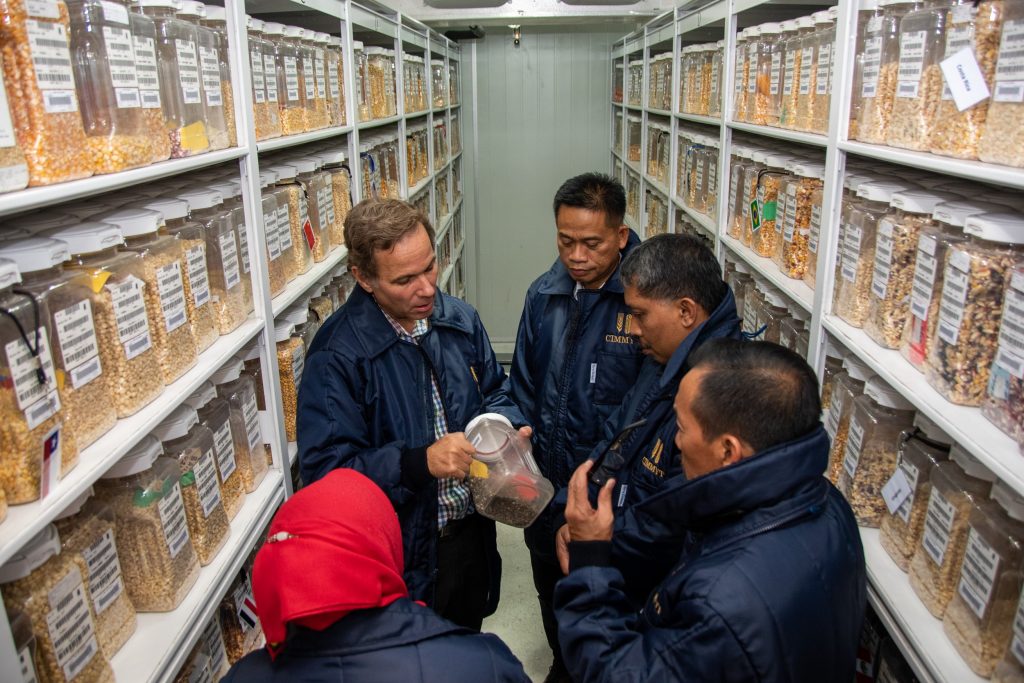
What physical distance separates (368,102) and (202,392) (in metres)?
1.68

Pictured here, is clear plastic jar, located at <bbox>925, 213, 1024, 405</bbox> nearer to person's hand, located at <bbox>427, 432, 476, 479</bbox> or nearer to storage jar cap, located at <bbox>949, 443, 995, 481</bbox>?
storage jar cap, located at <bbox>949, 443, 995, 481</bbox>

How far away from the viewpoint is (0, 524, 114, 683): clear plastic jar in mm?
964

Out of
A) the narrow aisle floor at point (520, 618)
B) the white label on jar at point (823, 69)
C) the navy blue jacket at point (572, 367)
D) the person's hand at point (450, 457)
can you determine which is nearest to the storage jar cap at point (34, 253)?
the person's hand at point (450, 457)

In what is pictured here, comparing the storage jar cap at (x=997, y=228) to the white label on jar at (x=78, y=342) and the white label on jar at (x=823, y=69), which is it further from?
the white label on jar at (x=78, y=342)

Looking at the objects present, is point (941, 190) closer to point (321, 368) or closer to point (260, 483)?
point (321, 368)

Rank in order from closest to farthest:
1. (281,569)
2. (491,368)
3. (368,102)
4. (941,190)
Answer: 1. (281,569)
2. (941,190)
3. (491,368)
4. (368,102)

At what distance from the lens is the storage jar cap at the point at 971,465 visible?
1194 mm

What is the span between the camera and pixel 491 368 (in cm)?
200

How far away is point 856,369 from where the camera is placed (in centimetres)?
163

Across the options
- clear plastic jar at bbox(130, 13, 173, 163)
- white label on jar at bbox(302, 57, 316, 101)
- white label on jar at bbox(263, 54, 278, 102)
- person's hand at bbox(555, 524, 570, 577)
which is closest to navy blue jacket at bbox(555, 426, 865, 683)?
person's hand at bbox(555, 524, 570, 577)

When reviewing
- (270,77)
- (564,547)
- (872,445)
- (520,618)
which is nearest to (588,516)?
(564,547)

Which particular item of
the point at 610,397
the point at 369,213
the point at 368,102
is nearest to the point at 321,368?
the point at 369,213

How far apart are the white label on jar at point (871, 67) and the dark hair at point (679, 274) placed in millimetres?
479

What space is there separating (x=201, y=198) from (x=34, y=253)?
0.55 m
